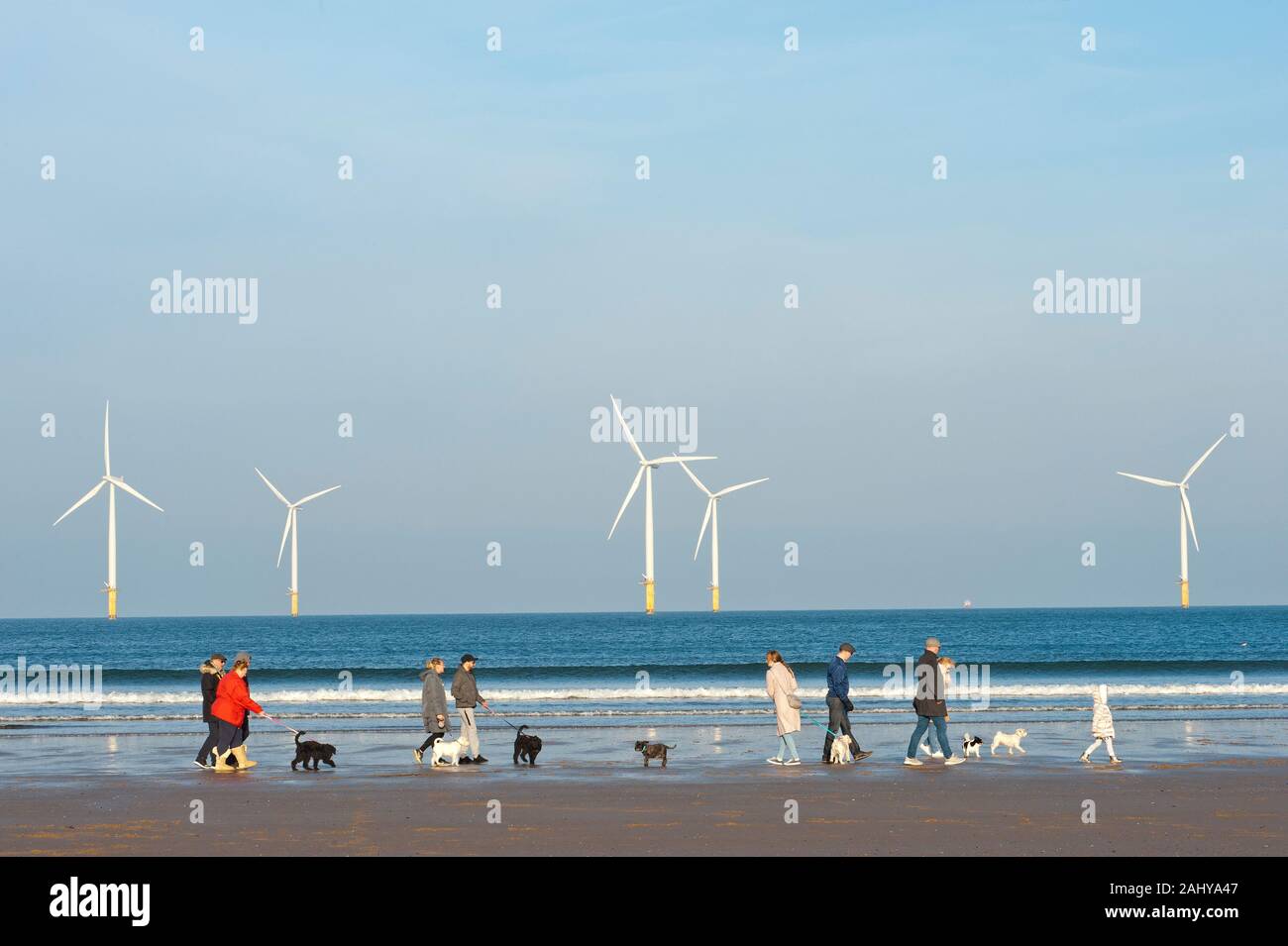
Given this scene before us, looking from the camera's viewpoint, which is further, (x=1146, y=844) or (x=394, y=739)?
(x=394, y=739)

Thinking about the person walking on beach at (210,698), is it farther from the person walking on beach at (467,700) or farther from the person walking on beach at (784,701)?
the person walking on beach at (784,701)

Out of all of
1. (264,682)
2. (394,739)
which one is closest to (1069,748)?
(394,739)

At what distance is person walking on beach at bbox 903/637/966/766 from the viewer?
74.3 ft

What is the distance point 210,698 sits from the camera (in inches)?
948

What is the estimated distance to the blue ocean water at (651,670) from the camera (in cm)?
4088

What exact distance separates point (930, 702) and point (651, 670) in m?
47.2

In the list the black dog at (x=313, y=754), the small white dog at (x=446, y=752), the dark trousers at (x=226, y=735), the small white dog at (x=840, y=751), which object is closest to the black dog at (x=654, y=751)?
the small white dog at (x=840, y=751)

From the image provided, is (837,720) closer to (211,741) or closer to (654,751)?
(654,751)

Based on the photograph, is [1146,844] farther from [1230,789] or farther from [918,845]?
[1230,789]

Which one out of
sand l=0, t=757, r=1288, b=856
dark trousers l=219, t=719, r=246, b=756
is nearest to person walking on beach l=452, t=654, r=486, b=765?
sand l=0, t=757, r=1288, b=856

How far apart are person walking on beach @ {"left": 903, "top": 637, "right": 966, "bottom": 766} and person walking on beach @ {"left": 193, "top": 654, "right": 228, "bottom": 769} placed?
37.8ft

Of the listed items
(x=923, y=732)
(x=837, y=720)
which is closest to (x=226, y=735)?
(x=837, y=720)
